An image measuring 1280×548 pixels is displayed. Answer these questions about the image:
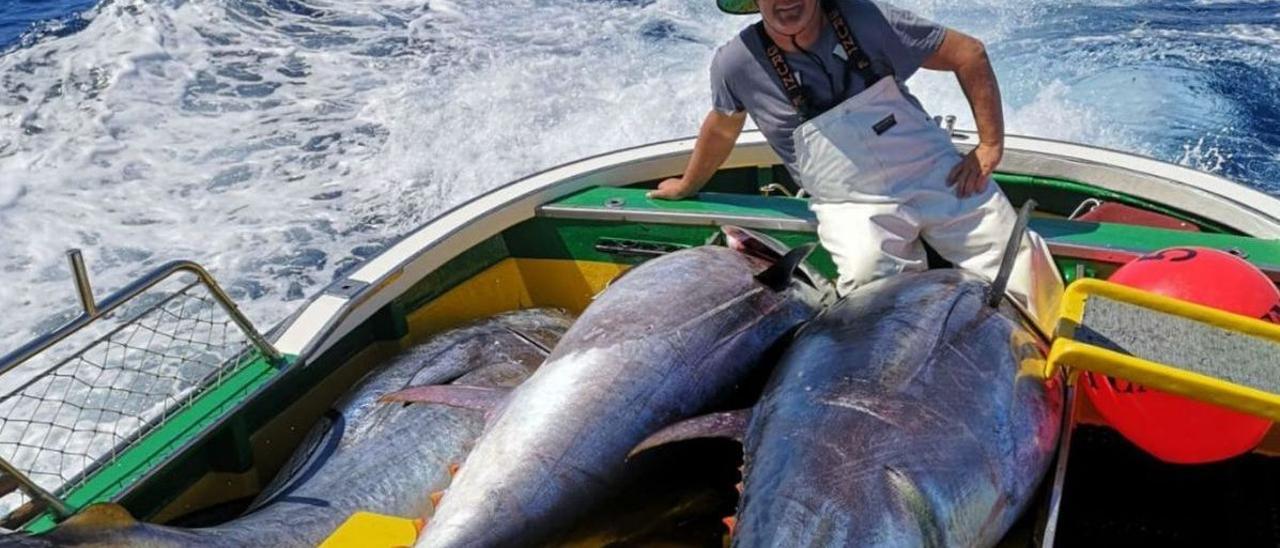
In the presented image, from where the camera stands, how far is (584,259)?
385cm

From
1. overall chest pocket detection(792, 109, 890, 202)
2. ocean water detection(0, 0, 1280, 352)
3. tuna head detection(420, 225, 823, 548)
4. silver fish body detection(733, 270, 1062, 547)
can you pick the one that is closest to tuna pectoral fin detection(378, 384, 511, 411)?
tuna head detection(420, 225, 823, 548)

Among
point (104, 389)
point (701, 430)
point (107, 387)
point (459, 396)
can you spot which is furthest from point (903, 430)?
point (104, 389)

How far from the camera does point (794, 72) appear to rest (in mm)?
3250

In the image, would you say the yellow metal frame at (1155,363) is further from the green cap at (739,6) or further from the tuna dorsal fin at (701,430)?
the green cap at (739,6)

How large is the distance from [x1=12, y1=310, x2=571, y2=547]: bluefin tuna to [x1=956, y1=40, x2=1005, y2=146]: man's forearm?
59.6 inches

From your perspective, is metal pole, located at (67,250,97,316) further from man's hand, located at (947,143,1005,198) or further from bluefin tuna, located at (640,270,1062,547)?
man's hand, located at (947,143,1005,198)

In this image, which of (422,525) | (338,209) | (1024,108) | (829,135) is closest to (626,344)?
(422,525)

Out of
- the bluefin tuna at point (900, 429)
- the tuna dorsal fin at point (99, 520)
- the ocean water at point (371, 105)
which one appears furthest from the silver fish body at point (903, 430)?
the ocean water at point (371, 105)

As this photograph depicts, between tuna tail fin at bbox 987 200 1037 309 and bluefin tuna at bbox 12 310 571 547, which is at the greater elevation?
tuna tail fin at bbox 987 200 1037 309

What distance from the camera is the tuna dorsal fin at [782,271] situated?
2.82m

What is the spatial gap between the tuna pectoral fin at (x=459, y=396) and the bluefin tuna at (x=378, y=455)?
0.50ft

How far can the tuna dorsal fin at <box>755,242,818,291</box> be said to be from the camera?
2.82 metres

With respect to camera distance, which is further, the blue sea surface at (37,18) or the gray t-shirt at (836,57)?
the blue sea surface at (37,18)

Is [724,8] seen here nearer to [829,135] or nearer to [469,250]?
[829,135]
